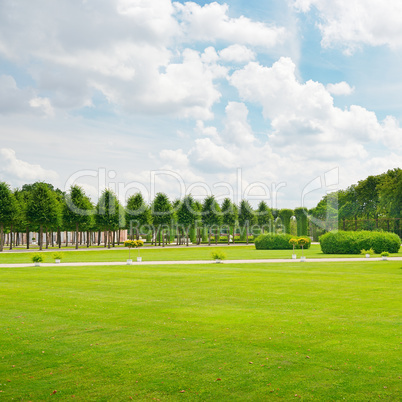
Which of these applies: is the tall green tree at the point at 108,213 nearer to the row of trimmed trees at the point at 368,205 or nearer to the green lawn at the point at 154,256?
the green lawn at the point at 154,256

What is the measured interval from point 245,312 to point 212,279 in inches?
286

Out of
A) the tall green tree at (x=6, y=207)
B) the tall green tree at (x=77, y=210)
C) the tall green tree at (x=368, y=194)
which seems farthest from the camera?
the tall green tree at (x=368, y=194)

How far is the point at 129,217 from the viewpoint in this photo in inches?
2601

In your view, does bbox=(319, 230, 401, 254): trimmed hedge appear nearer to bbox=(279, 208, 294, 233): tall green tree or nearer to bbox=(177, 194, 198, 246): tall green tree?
bbox=(279, 208, 294, 233): tall green tree

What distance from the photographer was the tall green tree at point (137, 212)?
6606 cm

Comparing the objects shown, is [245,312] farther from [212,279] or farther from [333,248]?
[333,248]

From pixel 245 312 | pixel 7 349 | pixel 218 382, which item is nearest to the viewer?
pixel 218 382

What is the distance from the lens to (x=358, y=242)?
1540 inches

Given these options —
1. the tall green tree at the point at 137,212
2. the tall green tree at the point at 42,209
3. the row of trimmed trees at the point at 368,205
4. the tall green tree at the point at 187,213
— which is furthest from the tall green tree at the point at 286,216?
the tall green tree at the point at 42,209

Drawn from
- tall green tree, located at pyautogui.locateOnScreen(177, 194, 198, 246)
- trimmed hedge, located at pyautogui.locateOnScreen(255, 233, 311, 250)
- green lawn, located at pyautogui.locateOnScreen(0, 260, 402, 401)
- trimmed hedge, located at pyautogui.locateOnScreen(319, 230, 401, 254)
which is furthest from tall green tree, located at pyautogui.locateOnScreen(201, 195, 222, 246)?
green lawn, located at pyautogui.locateOnScreen(0, 260, 402, 401)

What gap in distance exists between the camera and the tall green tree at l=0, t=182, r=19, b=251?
5097 centimetres

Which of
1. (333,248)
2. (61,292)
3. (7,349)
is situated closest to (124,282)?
(61,292)

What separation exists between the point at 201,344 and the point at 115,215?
56163 millimetres

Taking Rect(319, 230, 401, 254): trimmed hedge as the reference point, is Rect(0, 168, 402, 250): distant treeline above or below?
above
